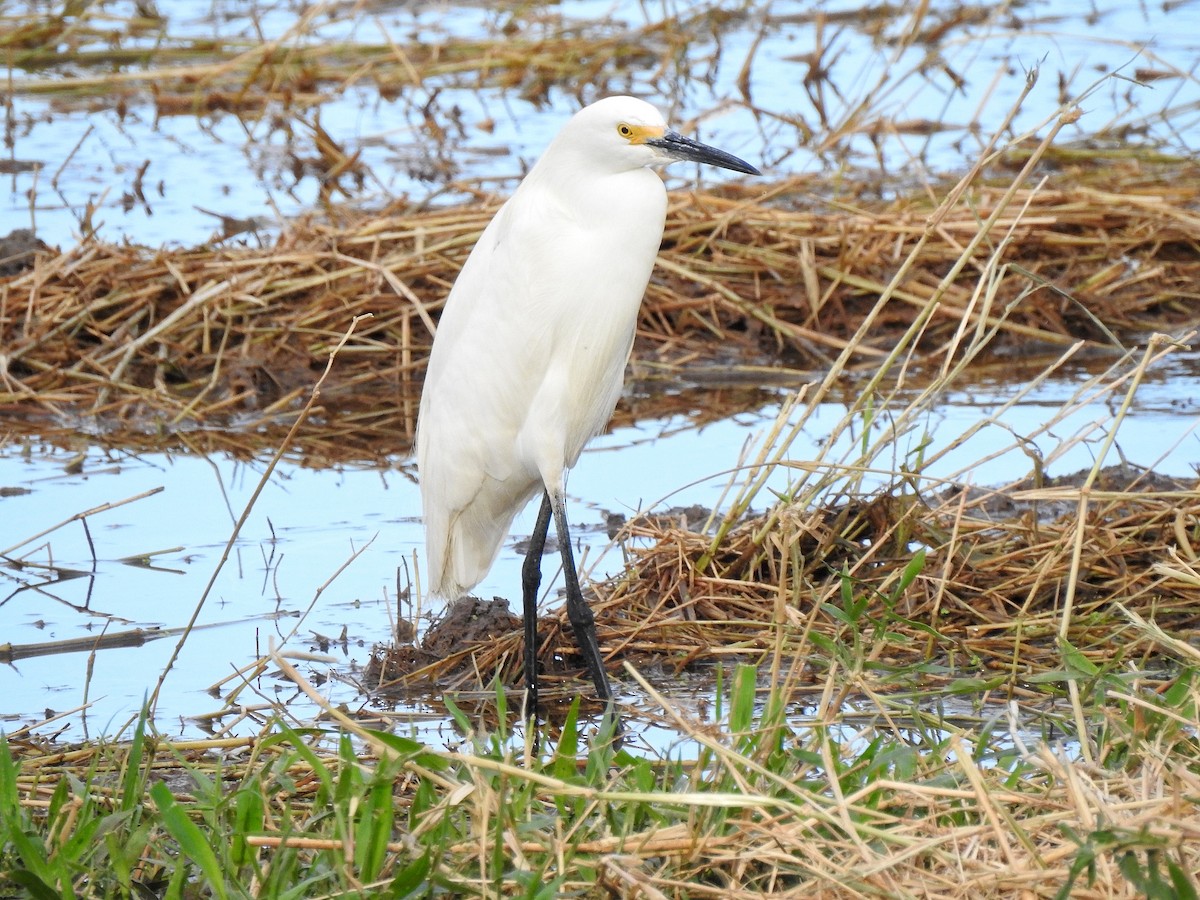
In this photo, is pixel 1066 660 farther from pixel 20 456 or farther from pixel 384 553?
pixel 20 456

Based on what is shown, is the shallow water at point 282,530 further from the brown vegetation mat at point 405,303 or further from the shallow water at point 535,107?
the shallow water at point 535,107

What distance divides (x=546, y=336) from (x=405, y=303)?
2.56 meters

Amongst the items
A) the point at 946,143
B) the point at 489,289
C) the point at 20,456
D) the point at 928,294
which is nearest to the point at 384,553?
the point at 489,289

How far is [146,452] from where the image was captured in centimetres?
583

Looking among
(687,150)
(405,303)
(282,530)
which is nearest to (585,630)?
(687,150)

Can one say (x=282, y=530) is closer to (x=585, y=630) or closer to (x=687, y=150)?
(x=585, y=630)

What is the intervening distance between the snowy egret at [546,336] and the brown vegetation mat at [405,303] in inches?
67.3

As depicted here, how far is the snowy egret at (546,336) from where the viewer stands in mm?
3789

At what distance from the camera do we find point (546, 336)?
392cm

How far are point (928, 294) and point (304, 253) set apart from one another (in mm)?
2505

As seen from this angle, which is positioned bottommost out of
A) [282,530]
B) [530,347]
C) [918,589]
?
[918,589]

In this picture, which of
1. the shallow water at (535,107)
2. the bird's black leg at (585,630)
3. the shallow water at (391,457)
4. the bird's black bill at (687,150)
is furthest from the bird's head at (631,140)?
the shallow water at (535,107)

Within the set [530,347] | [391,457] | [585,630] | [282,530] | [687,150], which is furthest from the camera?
[391,457]

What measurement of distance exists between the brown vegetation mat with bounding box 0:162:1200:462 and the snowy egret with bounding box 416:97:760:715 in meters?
1.71
